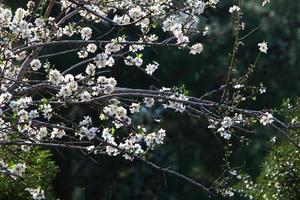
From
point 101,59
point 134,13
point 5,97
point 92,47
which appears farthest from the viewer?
point 92,47

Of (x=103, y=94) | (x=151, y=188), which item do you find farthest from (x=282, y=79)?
(x=103, y=94)

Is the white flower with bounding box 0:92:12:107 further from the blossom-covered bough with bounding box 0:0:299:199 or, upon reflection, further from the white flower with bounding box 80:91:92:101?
the white flower with bounding box 80:91:92:101

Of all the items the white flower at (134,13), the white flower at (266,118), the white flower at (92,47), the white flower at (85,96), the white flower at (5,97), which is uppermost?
the white flower at (92,47)

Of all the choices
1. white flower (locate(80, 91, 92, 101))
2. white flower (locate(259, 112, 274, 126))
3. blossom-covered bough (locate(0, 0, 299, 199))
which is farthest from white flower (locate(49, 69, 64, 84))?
white flower (locate(259, 112, 274, 126))

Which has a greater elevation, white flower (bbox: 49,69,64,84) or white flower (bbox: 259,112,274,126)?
white flower (bbox: 259,112,274,126)

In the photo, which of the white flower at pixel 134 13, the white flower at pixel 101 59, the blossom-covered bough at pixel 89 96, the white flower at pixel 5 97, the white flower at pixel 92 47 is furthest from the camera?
the white flower at pixel 92 47

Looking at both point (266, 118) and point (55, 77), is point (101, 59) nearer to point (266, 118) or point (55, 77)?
point (55, 77)

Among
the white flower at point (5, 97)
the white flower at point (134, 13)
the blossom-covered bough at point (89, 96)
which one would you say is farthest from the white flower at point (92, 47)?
the white flower at point (5, 97)

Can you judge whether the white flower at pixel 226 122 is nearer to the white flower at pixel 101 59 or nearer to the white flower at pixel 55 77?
the white flower at pixel 101 59

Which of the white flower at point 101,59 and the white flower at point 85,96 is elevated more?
the white flower at point 101,59

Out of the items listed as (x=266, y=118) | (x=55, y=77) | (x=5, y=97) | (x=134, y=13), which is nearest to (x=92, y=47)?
(x=134, y=13)

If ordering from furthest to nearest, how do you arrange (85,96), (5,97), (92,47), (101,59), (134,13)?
(92,47)
(134,13)
(101,59)
(85,96)
(5,97)

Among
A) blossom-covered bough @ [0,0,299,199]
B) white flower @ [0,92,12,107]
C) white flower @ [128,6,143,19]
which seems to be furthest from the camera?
white flower @ [128,6,143,19]

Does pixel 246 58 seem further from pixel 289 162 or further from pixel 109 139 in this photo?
pixel 109 139
